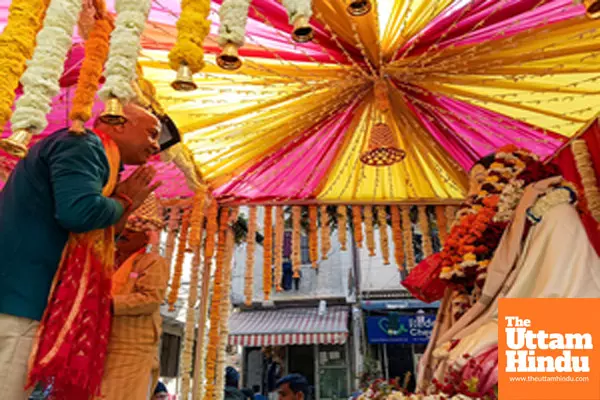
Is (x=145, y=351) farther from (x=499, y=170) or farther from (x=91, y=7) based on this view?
(x=499, y=170)

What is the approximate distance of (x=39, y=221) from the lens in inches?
59.1

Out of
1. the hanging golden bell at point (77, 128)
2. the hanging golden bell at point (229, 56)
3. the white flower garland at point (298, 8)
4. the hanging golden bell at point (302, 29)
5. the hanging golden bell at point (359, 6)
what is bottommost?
the hanging golden bell at point (77, 128)

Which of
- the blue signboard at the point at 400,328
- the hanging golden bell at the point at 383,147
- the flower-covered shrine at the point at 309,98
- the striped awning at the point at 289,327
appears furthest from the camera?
the blue signboard at the point at 400,328

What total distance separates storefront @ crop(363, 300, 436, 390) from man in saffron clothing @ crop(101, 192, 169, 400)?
972 centimetres

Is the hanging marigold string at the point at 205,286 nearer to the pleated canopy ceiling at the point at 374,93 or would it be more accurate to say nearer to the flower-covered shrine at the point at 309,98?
the flower-covered shrine at the point at 309,98

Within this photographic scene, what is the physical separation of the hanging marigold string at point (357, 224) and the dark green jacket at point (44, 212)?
3.75 m

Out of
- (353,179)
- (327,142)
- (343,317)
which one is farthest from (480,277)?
(343,317)

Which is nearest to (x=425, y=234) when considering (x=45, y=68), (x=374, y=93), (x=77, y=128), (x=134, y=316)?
(x=374, y=93)

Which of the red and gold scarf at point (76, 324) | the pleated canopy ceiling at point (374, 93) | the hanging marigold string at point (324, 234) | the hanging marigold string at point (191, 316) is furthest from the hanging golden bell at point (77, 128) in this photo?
the hanging marigold string at point (324, 234)

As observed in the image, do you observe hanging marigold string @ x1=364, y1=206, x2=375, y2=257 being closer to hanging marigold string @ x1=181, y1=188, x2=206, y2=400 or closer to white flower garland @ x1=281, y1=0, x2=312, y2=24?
hanging marigold string @ x1=181, y1=188, x2=206, y2=400

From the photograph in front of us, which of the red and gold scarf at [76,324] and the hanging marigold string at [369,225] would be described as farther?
the hanging marigold string at [369,225]

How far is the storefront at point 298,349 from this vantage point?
1106cm

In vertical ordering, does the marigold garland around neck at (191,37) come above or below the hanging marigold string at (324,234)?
below

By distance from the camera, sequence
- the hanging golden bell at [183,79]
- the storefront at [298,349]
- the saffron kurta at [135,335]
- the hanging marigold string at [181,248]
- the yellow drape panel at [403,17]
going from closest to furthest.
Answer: the hanging golden bell at [183,79] < the saffron kurta at [135,335] < the yellow drape panel at [403,17] < the hanging marigold string at [181,248] < the storefront at [298,349]
